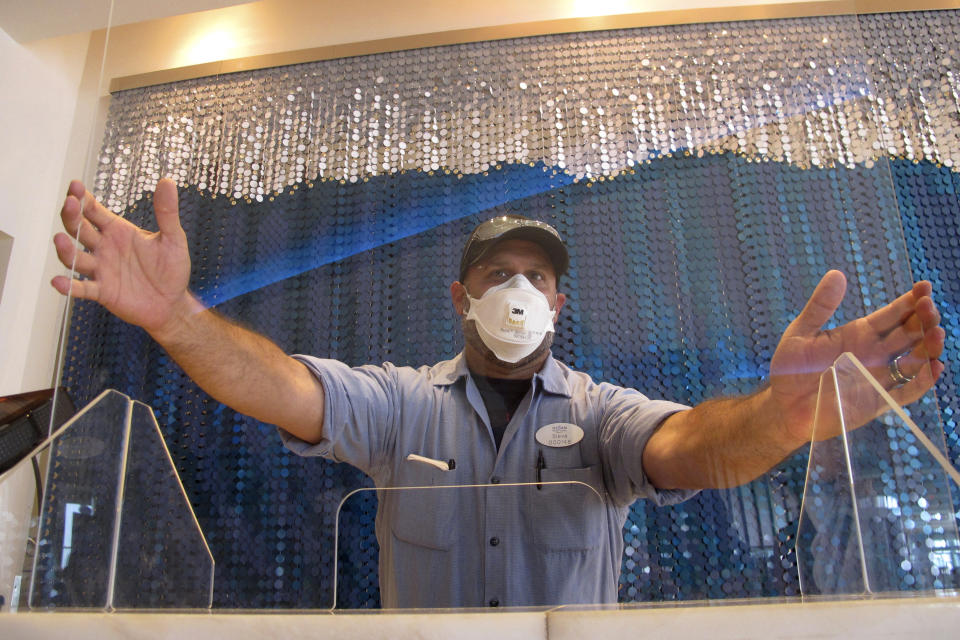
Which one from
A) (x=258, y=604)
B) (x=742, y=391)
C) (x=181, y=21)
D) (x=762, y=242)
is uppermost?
(x=181, y=21)

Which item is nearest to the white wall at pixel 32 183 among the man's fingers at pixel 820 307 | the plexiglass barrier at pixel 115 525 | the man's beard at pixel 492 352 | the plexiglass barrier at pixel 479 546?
the plexiglass barrier at pixel 115 525

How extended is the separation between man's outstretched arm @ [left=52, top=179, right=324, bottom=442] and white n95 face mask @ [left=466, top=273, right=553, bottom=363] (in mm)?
373

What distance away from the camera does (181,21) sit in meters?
1.91

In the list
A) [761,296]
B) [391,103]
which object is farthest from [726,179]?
[391,103]

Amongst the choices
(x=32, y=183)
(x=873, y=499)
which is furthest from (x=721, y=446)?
(x=32, y=183)

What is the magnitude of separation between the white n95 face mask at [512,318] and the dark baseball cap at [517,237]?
0.09 meters

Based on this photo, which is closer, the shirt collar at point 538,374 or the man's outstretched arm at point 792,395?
the man's outstretched arm at point 792,395

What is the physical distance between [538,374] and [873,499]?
2.13 ft

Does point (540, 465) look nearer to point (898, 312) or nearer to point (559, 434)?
point (559, 434)

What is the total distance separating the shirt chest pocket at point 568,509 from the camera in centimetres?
138

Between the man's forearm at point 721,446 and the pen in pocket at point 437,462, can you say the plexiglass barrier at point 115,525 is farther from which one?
the man's forearm at point 721,446

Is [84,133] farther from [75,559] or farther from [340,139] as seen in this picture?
[75,559]

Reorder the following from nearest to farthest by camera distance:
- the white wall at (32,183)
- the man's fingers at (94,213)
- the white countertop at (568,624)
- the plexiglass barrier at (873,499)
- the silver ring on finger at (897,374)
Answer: the white countertop at (568,624) < the plexiglass barrier at (873,499) < the silver ring on finger at (897,374) < the man's fingers at (94,213) < the white wall at (32,183)

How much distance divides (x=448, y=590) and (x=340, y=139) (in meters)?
1.09
